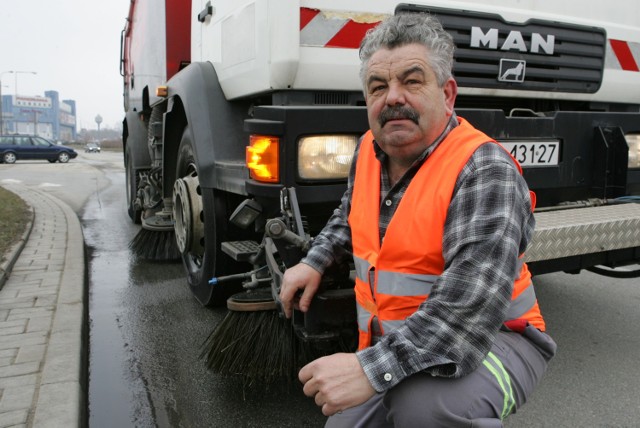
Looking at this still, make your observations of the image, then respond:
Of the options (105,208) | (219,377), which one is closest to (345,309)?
(219,377)

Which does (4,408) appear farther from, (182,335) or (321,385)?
(321,385)


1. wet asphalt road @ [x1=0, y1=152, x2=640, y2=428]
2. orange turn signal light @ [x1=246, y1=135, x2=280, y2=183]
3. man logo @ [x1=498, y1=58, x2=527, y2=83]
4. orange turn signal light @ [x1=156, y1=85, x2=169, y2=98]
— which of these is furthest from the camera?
orange turn signal light @ [x1=156, y1=85, x2=169, y2=98]

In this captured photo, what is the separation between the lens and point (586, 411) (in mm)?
2557

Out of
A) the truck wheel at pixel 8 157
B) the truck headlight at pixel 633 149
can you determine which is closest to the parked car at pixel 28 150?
the truck wheel at pixel 8 157

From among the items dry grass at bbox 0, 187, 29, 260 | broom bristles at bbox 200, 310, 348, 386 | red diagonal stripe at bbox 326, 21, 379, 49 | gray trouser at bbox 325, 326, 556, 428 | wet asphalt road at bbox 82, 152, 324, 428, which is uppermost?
red diagonal stripe at bbox 326, 21, 379, 49

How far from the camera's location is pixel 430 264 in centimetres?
150

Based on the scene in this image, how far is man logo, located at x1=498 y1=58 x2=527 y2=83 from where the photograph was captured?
296 cm

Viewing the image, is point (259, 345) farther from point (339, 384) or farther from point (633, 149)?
point (633, 149)

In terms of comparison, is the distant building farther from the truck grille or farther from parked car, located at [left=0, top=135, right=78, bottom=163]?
the truck grille

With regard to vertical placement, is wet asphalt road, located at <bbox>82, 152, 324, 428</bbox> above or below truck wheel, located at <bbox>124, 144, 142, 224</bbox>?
below

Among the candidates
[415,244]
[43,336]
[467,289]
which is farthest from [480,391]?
[43,336]

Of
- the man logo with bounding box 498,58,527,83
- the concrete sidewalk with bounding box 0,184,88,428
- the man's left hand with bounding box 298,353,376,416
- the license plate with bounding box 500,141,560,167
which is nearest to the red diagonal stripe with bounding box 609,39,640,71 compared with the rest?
the man logo with bounding box 498,58,527,83

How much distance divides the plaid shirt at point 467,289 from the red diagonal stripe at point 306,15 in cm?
140

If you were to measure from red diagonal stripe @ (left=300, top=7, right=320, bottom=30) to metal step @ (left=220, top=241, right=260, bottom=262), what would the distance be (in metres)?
1.06
